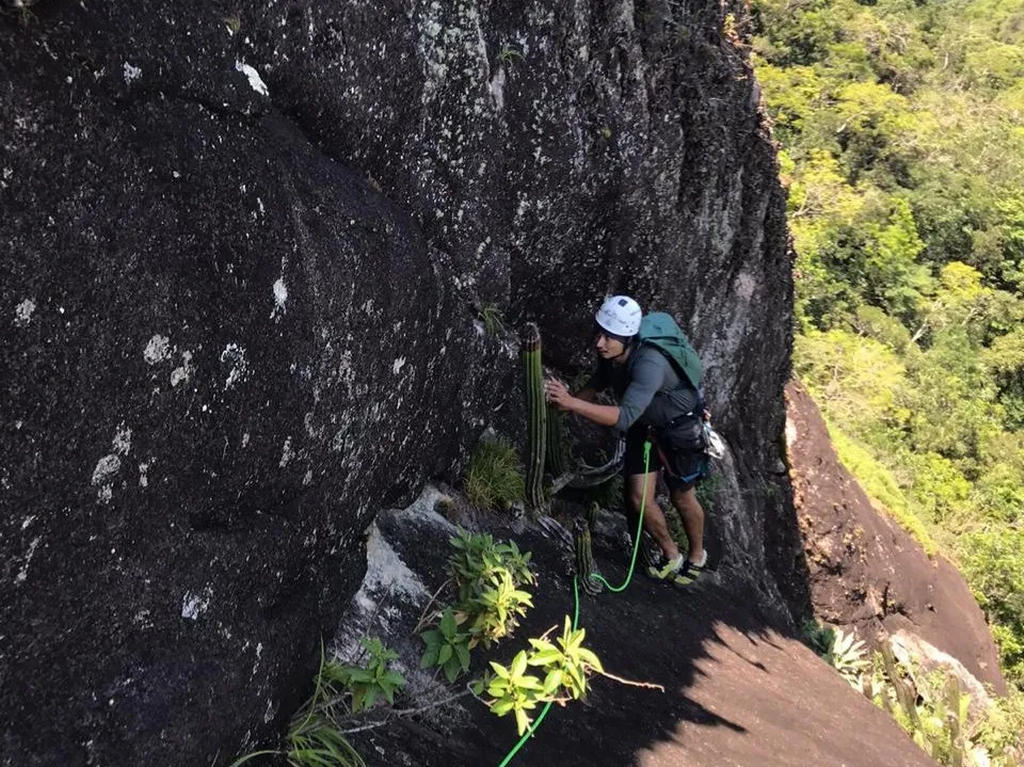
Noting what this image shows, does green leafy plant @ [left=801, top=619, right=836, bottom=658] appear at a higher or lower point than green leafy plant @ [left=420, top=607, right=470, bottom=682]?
lower

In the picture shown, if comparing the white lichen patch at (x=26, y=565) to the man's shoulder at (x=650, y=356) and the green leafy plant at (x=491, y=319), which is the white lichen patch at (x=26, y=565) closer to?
the green leafy plant at (x=491, y=319)

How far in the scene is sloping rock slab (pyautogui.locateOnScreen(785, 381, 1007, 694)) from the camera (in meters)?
12.9

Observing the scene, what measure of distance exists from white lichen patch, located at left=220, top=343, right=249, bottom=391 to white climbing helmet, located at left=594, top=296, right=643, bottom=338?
3847 millimetres

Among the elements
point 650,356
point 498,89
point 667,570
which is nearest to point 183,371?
point 498,89

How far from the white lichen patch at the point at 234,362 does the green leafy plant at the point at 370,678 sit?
4.37 ft

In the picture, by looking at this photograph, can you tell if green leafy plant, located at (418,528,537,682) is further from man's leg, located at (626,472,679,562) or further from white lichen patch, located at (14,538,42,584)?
man's leg, located at (626,472,679,562)

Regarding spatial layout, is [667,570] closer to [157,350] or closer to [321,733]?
[321,733]

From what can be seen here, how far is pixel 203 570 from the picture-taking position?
3.00m

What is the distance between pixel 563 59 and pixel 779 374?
7287 millimetres

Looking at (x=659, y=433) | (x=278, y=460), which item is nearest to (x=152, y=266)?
(x=278, y=460)

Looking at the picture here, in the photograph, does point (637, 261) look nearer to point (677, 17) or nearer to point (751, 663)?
point (677, 17)

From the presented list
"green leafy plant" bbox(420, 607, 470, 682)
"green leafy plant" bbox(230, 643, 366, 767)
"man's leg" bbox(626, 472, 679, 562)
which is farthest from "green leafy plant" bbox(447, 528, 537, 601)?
"man's leg" bbox(626, 472, 679, 562)

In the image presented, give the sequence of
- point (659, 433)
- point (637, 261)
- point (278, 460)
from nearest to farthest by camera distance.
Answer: point (278, 460), point (659, 433), point (637, 261)

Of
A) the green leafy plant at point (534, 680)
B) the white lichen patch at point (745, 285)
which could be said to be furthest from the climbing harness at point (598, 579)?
the white lichen patch at point (745, 285)
